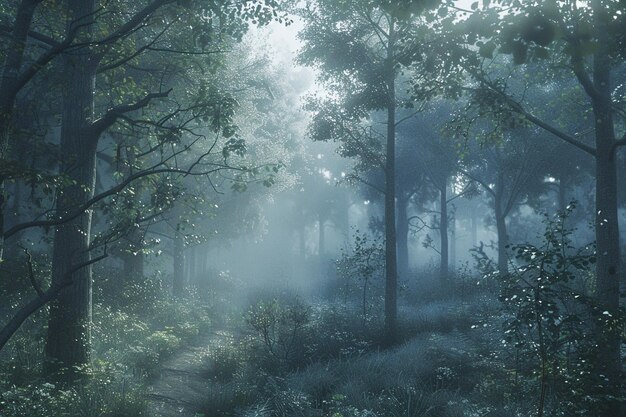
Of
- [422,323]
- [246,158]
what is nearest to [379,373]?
[422,323]

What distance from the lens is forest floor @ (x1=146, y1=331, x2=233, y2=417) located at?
8078 mm

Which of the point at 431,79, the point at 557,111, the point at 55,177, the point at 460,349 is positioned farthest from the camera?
the point at 557,111

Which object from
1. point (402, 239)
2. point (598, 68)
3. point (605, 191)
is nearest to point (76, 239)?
point (605, 191)

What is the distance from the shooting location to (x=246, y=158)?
20.4m

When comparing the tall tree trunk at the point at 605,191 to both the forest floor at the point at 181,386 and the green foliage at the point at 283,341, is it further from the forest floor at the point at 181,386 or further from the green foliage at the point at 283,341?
the forest floor at the point at 181,386

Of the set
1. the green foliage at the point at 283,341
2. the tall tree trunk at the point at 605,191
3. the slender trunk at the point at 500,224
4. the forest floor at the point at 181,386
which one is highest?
the slender trunk at the point at 500,224

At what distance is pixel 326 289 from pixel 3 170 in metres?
20.4

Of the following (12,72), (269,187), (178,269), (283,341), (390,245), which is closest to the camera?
Answer: (12,72)

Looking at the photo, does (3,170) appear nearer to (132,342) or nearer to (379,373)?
(379,373)

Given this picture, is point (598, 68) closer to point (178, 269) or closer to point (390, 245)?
point (390, 245)

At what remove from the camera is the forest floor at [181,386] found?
808 cm

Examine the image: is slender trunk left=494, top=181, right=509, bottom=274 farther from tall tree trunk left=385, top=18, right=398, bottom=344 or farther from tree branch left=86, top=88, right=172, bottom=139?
tree branch left=86, top=88, right=172, bottom=139

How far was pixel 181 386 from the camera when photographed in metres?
9.59

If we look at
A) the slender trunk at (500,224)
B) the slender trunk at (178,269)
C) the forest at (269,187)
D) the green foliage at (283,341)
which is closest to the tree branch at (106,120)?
the forest at (269,187)
